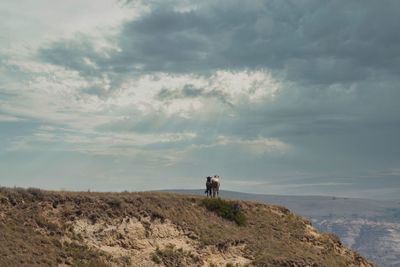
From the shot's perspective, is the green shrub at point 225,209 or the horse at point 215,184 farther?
the horse at point 215,184

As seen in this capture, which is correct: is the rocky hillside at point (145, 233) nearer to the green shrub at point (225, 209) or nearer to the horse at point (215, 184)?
the green shrub at point (225, 209)

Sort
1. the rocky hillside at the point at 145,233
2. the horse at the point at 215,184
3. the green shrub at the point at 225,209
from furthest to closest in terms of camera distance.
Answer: the horse at the point at 215,184
the green shrub at the point at 225,209
the rocky hillside at the point at 145,233

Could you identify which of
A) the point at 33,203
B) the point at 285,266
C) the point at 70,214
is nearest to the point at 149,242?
the point at 70,214

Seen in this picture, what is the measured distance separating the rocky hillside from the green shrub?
0.37 ft

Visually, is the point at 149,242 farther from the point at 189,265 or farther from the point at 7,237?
the point at 7,237

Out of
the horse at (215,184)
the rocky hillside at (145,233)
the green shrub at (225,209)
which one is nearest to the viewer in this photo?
the rocky hillside at (145,233)

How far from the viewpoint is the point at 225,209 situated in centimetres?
5706

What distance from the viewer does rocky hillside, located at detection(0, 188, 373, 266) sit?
39.6 meters

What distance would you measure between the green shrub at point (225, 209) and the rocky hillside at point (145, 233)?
11 centimetres

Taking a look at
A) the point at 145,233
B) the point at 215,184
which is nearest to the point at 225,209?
the point at 215,184

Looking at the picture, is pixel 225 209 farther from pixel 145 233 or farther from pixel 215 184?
pixel 145 233

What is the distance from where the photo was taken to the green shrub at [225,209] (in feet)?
186

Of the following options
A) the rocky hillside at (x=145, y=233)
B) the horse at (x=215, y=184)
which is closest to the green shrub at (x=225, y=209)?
the rocky hillside at (x=145, y=233)

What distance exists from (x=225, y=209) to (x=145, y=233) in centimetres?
1318
